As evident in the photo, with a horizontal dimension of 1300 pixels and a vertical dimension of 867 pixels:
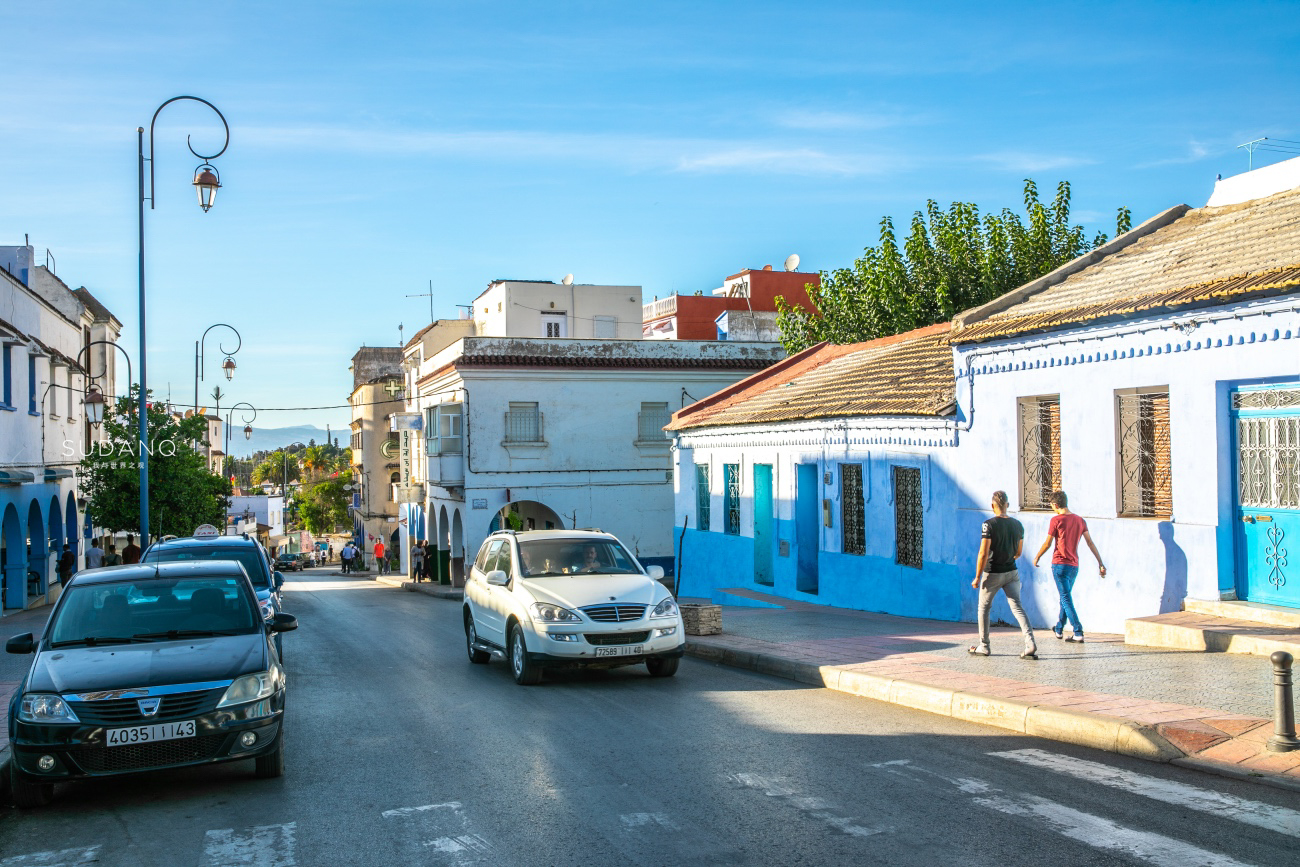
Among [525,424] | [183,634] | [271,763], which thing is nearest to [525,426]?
[525,424]

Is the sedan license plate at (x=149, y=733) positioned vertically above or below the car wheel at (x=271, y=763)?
above

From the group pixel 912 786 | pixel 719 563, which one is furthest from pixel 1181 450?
pixel 719 563

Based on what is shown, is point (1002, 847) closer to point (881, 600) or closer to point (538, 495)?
point (881, 600)

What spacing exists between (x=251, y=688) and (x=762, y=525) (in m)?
16.5

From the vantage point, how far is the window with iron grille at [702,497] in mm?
26188

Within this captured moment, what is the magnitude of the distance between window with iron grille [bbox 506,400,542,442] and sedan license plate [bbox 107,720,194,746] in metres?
29.0

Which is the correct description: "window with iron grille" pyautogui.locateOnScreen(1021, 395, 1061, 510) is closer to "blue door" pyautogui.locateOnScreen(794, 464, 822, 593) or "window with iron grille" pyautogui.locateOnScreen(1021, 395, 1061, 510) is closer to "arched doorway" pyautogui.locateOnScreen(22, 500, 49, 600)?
"blue door" pyautogui.locateOnScreen(794, 464, 822, 593)

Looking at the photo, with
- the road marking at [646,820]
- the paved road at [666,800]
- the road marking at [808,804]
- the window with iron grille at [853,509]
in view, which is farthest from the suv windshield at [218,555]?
the window with iron grille at [853,509]

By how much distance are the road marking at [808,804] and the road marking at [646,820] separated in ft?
2.65

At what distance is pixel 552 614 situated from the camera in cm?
1220

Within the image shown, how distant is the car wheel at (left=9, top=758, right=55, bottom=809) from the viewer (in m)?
7.46

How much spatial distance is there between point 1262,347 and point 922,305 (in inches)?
836

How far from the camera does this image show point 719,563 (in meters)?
25.3

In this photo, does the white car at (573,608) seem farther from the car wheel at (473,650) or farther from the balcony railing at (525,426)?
the balcony railing at (525,426)
